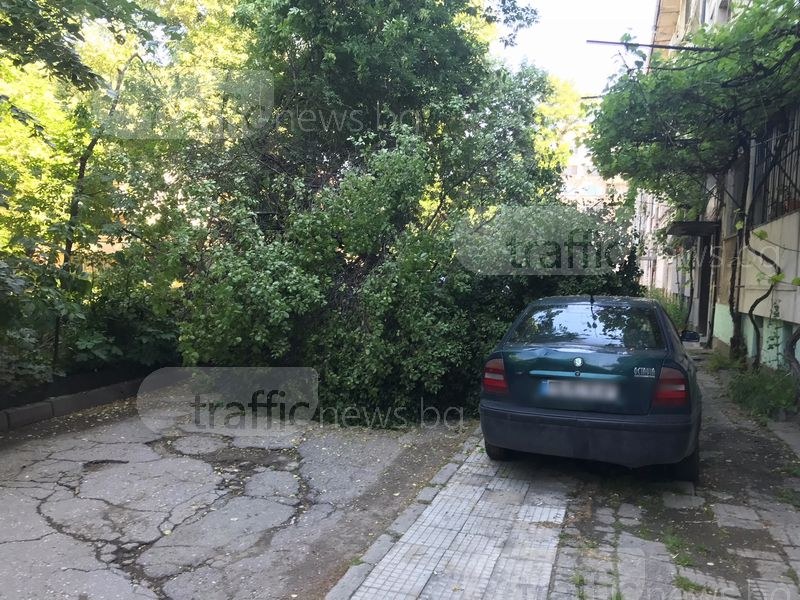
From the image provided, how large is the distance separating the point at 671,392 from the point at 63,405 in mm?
6411

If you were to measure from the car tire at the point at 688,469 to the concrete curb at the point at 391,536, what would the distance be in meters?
1.76

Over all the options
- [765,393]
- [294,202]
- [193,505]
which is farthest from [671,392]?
[294,202]

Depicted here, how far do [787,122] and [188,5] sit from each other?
12.5 meters

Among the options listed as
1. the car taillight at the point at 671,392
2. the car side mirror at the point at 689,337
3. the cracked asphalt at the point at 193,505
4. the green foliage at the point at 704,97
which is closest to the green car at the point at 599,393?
the car taillight at the point at 671,392

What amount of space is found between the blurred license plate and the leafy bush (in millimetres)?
3750

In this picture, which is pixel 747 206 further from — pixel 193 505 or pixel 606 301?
pixel 193 505

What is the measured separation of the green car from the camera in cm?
438

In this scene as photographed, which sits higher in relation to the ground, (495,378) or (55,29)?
(55,29)

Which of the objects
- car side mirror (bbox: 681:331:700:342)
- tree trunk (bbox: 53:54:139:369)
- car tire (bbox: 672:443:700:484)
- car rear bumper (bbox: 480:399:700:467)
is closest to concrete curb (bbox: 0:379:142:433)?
tree trunk (bbox: 53:54:139:369)

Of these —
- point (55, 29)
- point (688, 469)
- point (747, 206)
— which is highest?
point (55, 29)

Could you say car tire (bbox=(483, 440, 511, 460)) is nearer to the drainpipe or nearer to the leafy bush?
the leafy bush

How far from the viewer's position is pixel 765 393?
7348 mm

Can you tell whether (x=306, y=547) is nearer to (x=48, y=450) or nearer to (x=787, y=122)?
(x=48, y=450)

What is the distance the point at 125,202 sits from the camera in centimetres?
752
